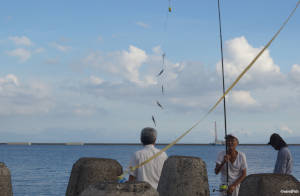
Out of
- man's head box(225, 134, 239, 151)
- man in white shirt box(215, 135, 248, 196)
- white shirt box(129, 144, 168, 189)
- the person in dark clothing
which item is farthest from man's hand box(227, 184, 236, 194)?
white shirt box(129, 144, 168, 189)

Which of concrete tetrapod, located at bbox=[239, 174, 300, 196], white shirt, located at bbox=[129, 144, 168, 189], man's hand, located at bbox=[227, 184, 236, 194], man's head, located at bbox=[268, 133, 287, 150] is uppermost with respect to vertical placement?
man's head, located at bbox=[268, 133, 287, 150]

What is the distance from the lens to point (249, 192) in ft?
18.3

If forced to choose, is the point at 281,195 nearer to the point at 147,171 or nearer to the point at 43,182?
the point at 147,171

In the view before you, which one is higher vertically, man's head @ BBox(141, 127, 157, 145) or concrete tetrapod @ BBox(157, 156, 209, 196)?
man's head @ BBox(141, 127, 157, 145)

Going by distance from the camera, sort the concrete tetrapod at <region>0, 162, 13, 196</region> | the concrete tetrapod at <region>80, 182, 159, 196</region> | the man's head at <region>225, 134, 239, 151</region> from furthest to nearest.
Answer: the concrete tetrapod at <region>0, 162, 13, 196</region> < the man's head at <region>225, 134, 239, 151</region> < the concrete tetrapod at <region>80, 182, 159, 196</region>

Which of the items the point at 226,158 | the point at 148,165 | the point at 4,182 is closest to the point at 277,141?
the point at 226,158

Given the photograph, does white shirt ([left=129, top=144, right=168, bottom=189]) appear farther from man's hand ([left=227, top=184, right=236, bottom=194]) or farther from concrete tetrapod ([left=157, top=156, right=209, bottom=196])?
man's hand ([left=227, top=184, right=236, bottom=194])

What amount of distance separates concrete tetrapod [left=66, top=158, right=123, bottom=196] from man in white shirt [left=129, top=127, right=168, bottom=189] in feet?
3.35

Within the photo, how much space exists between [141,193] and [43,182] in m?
40.3

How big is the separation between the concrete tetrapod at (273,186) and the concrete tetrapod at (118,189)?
6.12 ft

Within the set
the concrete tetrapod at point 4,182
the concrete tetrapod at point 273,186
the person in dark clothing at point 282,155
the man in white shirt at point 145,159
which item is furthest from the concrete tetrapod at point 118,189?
the person in dark clothing at point 282,155

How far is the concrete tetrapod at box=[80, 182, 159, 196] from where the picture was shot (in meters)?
4.05

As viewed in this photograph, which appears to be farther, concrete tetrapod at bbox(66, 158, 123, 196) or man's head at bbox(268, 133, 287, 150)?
man's head at bbox(268, 133, 287, 150)

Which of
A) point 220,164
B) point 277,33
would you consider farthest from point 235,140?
point 277,33
